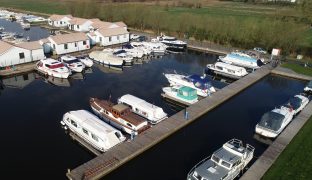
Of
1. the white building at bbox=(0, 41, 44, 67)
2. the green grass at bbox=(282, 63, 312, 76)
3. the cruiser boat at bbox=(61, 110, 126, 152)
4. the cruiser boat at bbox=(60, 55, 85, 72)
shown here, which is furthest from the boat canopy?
the white building at bbox=(0, 41, 44, 67)

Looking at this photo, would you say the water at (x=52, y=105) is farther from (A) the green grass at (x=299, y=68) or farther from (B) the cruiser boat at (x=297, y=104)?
(A) the green grass at (x=299, y=68)

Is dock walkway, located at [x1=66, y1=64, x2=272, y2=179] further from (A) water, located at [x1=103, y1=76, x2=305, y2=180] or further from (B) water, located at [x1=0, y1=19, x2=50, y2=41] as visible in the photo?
(B) water, located at [x1=0, y1=19, x2=50, y2=41]

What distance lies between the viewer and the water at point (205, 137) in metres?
29.1

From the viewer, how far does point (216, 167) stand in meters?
28.0

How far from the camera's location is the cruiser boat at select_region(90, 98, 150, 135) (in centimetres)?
3469

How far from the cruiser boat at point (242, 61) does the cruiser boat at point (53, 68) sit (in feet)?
106

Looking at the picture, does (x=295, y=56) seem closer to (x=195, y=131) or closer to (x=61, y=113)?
(x=195, y=131)

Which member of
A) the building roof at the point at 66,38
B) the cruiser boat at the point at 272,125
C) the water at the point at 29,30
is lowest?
the cruiser boat at the point at 272,125

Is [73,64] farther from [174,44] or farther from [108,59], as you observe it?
[174,44]

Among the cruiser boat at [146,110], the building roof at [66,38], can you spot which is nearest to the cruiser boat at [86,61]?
the building roof at [66,38]

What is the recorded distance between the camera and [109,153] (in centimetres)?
3011

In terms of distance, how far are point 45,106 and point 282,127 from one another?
1245 inches

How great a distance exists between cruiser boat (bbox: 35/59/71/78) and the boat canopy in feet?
111

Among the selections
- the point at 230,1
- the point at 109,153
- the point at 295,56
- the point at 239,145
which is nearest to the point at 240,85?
the point at 239,145
